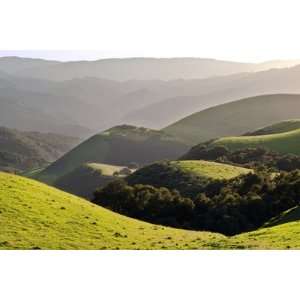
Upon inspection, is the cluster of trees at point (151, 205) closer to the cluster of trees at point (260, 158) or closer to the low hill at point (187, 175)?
the low hill at point (187, 175)

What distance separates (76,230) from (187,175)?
95.4 meters

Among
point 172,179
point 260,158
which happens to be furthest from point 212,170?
point 260,158

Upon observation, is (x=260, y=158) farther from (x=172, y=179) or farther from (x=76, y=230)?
(x=76, y=230)

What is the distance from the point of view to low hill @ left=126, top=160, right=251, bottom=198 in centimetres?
12575

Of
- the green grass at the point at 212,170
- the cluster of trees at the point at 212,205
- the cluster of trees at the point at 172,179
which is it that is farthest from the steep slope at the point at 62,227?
the green grass at the point at 212,170

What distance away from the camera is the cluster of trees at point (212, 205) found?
83.2 metres

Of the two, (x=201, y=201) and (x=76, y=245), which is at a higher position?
(x=76, y=245)
